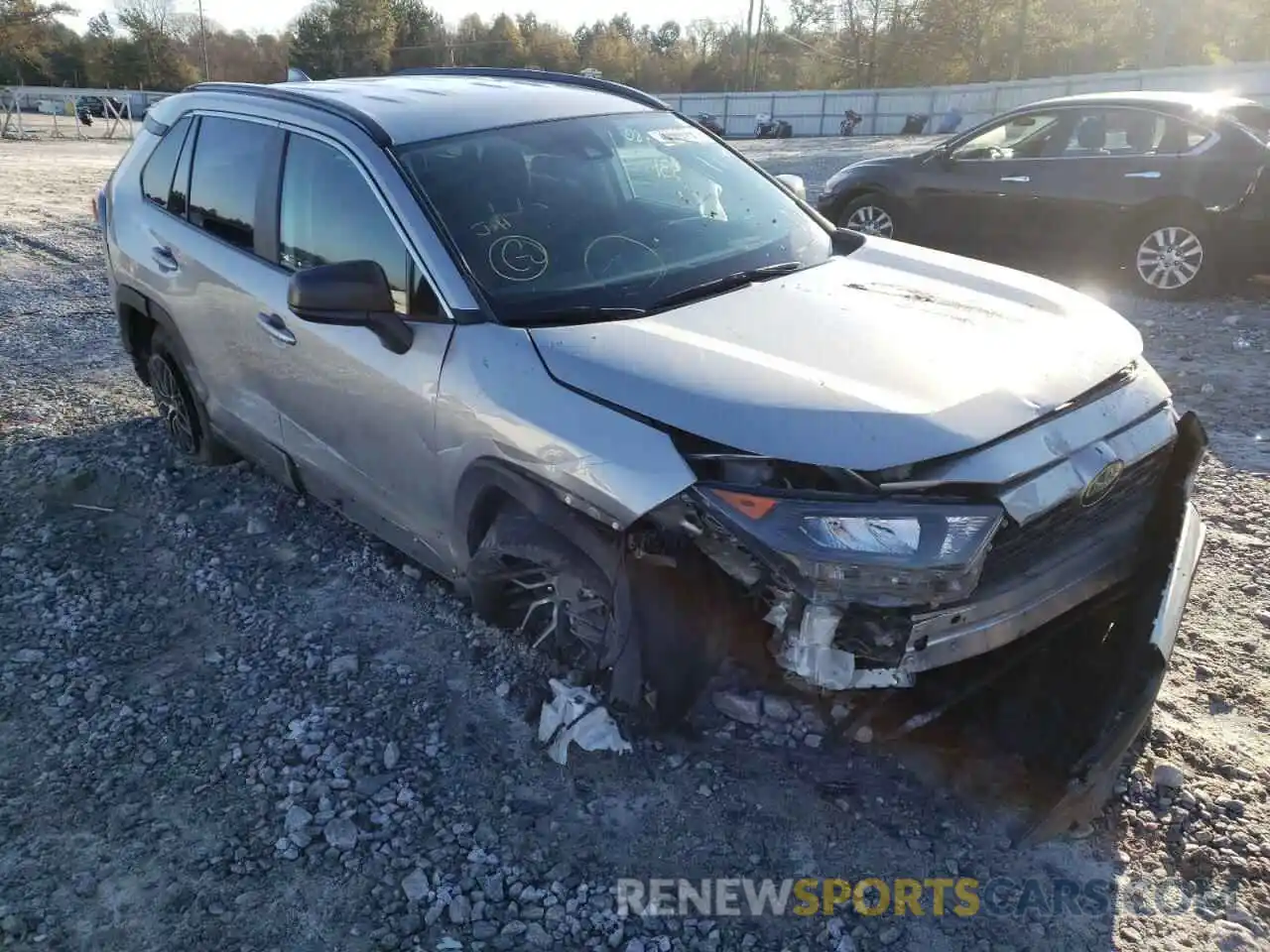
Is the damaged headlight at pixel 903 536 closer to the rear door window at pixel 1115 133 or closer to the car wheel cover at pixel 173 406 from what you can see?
the car wheel cover at pixel 173 406

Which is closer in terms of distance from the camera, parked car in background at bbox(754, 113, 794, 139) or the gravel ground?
the gravel ground

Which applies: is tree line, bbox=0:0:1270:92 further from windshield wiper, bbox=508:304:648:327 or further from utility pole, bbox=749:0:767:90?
windshield wiper, bbox=508:304:648:327

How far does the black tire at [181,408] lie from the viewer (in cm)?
481

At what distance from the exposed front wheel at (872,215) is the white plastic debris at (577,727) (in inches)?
278

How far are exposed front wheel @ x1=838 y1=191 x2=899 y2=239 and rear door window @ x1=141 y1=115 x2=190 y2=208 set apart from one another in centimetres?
609

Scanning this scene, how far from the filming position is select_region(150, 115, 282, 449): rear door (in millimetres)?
3975

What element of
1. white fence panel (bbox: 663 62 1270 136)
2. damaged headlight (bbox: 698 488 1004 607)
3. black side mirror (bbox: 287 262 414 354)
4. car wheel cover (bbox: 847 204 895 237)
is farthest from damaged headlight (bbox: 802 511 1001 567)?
white fence panel (bbox: 663 62 1270 136)

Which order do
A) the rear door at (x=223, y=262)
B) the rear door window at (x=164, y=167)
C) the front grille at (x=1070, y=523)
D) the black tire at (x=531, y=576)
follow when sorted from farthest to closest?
the rear door window at (x=164, y=167) → the rear door at (x=223, y=262) → the black tire at (x=531, y=576) → the front grille at (x=1070, y=523)

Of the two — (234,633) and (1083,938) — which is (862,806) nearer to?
(1083,938)

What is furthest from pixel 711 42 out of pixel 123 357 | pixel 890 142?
pixel 123 357

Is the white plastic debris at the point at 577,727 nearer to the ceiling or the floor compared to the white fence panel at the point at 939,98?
nearer to the floor

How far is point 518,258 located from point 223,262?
1571 millimetres

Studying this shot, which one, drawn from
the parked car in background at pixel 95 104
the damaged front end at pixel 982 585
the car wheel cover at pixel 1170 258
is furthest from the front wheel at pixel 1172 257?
the parked car in background at pixel 95 104

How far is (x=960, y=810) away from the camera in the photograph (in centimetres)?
281
